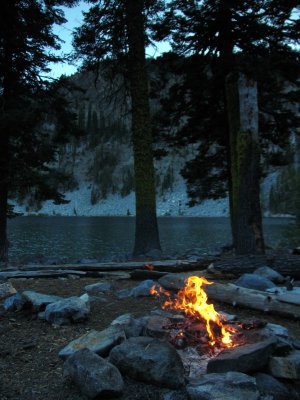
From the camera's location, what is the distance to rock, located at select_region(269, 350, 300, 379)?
14.6 ft

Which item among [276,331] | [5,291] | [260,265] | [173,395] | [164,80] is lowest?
[173,395]

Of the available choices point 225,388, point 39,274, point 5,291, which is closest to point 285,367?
point 225,388

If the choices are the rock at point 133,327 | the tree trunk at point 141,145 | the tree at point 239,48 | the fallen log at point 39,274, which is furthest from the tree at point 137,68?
the rock at point 133,327

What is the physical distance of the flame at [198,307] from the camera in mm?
5203

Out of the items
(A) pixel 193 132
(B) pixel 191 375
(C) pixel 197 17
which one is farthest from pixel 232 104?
(B) pixel 191 375

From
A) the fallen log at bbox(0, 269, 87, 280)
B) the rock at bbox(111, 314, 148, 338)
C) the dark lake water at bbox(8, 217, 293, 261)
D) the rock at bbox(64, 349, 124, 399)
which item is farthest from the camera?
the dark lake water at bbox(8, 217, 293, 261)

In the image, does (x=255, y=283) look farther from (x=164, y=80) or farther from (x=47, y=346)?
(x=164, y=80)

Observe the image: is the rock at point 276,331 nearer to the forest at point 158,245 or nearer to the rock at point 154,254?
the forest at point 158,245

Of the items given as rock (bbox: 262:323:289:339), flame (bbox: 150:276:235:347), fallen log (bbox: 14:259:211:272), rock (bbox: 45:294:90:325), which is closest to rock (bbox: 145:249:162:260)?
fallen log (bbox: 14:259:211:272)

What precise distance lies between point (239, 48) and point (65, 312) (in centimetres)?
1305

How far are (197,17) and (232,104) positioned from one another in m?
3.71

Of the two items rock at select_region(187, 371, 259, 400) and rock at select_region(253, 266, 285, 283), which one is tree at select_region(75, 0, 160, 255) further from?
rock at select_region(187, 371, 259, 400)

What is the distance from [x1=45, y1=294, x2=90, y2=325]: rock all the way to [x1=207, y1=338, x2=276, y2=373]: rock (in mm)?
2420

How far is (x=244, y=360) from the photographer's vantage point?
4402 mm
